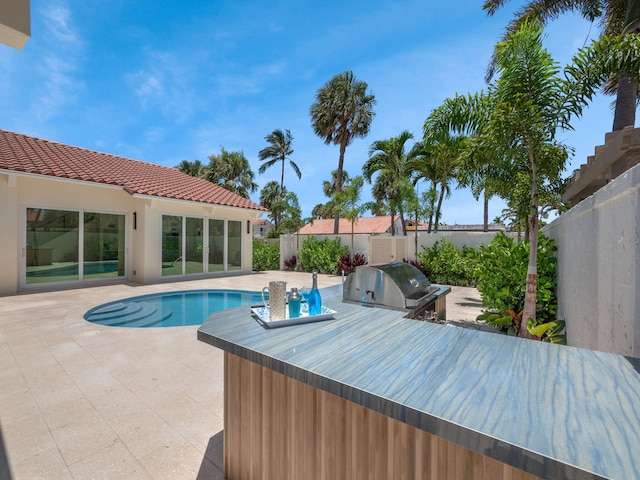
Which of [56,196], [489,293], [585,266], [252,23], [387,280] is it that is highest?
[252,23]

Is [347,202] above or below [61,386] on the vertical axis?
above

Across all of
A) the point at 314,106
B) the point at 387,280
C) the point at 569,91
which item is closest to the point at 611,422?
the point at 387,280

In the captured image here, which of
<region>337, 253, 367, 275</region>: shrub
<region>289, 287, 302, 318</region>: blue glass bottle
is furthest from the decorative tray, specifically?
<region>337, 253, 367, 275</region>: shrub

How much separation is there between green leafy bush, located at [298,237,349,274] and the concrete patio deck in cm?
920

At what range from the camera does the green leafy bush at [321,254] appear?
14.6 meters

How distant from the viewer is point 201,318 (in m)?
7.10

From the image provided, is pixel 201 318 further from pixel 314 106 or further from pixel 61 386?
pixel 314 106

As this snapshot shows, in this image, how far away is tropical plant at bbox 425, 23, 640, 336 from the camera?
3.87m

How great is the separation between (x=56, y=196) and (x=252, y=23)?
823cm

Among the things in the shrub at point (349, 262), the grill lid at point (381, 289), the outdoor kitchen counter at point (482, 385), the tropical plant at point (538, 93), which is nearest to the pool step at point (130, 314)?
the grill lid at point (381, 289)

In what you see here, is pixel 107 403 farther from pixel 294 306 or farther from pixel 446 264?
pixel 446 264

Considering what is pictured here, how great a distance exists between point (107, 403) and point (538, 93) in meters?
6.54

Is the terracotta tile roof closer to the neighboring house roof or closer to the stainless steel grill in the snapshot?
the stainless steel grill

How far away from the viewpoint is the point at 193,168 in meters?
30.9
